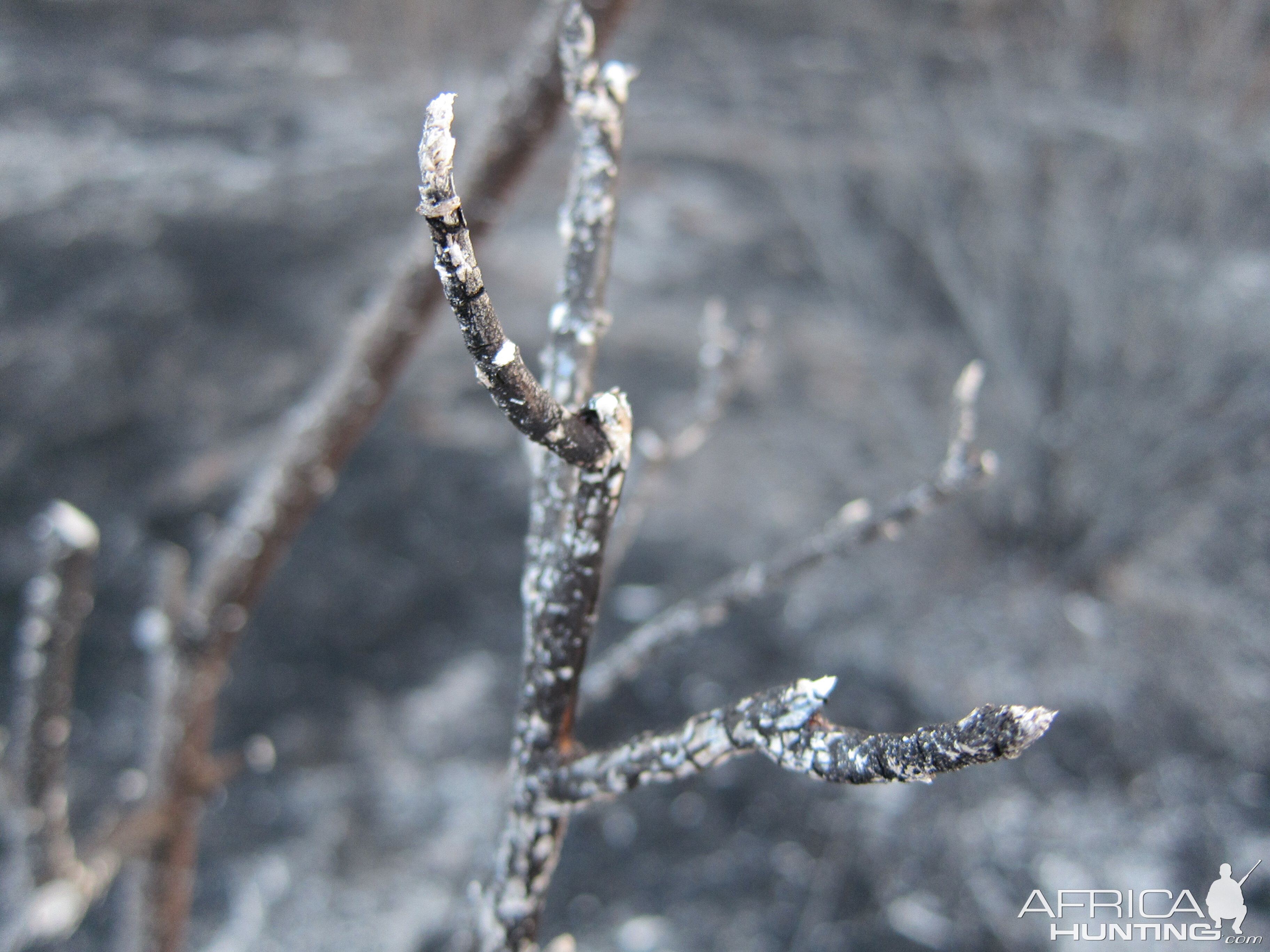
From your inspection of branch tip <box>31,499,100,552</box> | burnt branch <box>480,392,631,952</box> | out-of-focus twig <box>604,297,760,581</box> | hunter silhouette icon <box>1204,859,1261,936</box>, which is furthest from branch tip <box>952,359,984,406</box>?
hunter silhouette icon <box>1204,859,1261,936</box>

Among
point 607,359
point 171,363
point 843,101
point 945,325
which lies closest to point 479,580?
point 607,359

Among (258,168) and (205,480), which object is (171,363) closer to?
(205,480)

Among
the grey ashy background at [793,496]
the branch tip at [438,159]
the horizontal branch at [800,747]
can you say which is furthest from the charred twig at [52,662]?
the branch tip at [438,159]

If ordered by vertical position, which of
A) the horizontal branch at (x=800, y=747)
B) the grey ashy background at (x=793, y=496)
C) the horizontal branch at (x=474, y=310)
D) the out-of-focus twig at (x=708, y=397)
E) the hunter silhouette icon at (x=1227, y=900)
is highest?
the grey ashy background at (x=793, y=496)

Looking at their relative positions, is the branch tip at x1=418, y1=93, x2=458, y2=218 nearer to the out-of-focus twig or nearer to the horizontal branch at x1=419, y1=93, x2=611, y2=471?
the horizontal branch at x1=419, y1=93, x2=611, y2=471

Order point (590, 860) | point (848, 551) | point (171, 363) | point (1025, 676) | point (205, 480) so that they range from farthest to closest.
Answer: point (171, 363), point (205, 480), point (1025, 676), point (590, 860), point (848, 551)

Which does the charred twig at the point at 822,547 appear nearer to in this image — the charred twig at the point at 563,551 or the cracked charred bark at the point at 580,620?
the cracked charred bark at the point at 580,620
